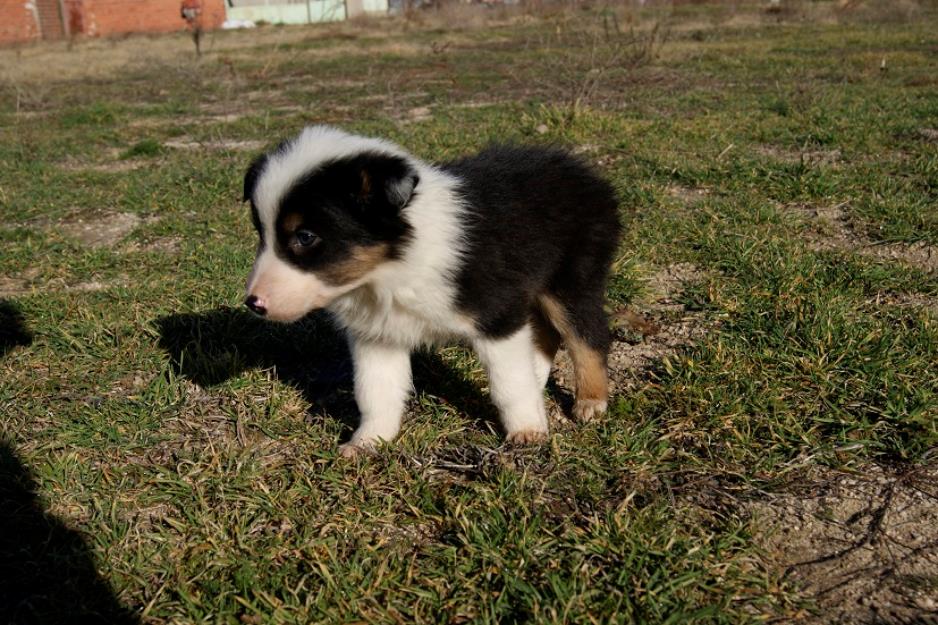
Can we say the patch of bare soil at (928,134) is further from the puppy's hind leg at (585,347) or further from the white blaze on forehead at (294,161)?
the white blaze on forehead at (294,161)

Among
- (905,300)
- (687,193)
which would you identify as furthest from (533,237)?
(687,193)

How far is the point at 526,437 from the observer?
2.82 metres

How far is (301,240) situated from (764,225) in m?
3.34

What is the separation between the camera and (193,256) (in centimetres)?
497

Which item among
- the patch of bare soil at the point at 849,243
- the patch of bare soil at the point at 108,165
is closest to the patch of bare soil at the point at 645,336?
the patch of bare soil at the point at 849,243

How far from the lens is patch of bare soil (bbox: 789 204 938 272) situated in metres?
4.23

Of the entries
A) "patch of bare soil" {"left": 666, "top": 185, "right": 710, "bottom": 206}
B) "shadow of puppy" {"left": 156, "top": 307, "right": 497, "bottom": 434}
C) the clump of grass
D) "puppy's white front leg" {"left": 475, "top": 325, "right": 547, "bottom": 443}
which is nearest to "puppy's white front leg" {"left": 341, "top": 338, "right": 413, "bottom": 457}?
"shadow of puppy" {"left": 156, "top": 307, "right": 497, "bottom": 434}

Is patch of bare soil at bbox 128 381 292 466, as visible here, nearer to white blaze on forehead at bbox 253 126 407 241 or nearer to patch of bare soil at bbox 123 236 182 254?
white blaze on forehead at bbox 253 126 407 241

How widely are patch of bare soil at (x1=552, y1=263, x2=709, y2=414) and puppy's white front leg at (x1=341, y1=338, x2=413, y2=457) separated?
89 centimetres

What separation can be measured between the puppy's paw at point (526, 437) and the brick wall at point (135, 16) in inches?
1451

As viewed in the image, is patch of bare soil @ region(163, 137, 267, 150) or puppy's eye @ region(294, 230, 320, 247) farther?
patch of bare soil @ region(163, 137, 267, 150)

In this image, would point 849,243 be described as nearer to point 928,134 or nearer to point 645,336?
point 645,336

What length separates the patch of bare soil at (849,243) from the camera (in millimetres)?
4227

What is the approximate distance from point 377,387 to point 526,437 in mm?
596
